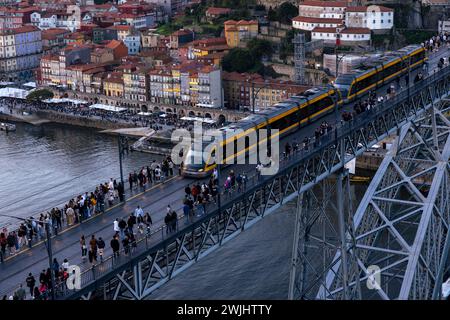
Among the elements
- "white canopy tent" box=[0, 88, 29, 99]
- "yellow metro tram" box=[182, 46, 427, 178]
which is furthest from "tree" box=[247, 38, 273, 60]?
"yellow metro tram" box=[182, 46, 427, 178]

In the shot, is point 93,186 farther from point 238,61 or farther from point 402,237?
point 238,61

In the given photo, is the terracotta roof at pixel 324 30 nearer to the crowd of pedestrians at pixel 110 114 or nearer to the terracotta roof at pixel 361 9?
the terracotta roof at pixel 361 9

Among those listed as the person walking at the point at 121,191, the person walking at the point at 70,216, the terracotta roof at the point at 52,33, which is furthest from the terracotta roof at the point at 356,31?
the person walking at the point at 70,216

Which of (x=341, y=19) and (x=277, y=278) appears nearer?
(x=277, y=278)

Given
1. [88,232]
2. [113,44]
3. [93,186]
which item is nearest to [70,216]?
[88,232]
